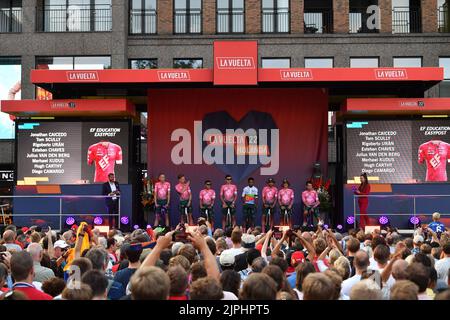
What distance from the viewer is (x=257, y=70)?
22.7m

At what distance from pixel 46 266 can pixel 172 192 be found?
15113 millimetres

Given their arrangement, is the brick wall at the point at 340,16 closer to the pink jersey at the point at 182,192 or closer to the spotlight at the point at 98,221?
the pink jersey at the point at 182,192

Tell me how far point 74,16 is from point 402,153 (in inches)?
723

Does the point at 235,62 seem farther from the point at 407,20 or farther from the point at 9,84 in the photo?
the point at 9,84

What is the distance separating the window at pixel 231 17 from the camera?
3459 cm

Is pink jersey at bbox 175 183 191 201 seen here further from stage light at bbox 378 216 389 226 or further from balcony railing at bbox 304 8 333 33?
balcony railing at bbox 304 8 333 33

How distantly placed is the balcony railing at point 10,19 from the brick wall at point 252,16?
11177 millimetres

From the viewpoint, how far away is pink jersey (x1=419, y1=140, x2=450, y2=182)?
23.3 meters

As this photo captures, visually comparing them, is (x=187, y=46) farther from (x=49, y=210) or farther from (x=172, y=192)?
(x=49, y=210)

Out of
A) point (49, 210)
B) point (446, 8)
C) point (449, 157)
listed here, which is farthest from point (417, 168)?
point (446, 8)

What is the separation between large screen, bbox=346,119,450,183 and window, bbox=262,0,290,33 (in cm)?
1254

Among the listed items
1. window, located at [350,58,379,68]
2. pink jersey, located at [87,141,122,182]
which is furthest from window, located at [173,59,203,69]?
pink jersey, located at [87,141,122,182]

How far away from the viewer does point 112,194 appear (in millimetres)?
22188
